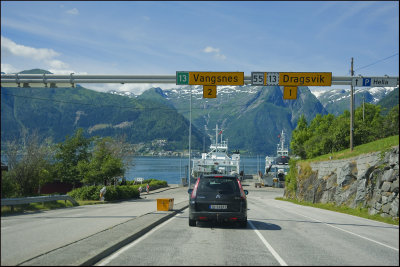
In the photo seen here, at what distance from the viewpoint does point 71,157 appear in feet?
146

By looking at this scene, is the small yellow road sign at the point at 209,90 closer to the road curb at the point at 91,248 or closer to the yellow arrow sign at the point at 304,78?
the yellow arrow sign at the point at 304,78

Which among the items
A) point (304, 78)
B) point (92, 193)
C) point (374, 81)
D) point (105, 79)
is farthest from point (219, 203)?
point (92, 193)

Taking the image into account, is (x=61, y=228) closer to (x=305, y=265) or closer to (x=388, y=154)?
(x=305, y=265)

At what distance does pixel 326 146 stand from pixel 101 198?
2427 cm

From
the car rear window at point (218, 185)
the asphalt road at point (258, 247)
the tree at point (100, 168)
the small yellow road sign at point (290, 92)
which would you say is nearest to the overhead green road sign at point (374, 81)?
the small yellow road sign at point (290, 92)

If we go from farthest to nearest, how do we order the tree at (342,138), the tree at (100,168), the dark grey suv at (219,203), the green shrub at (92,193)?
the tree at (342,138) → the tree at (100,168) → the green shrub at (92,193) → the dark grey suv at (219,203)

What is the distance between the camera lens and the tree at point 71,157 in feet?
143

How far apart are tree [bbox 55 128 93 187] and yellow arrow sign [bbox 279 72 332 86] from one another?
30.2 metres

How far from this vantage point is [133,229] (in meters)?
11.8

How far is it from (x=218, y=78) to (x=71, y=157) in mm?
30737

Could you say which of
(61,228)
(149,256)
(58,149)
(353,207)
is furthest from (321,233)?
(58,149)

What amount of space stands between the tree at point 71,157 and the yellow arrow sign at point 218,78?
2812 cm

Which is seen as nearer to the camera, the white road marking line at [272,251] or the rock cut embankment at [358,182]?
the white road marking line at [272,251]

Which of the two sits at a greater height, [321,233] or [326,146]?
[326,146]
